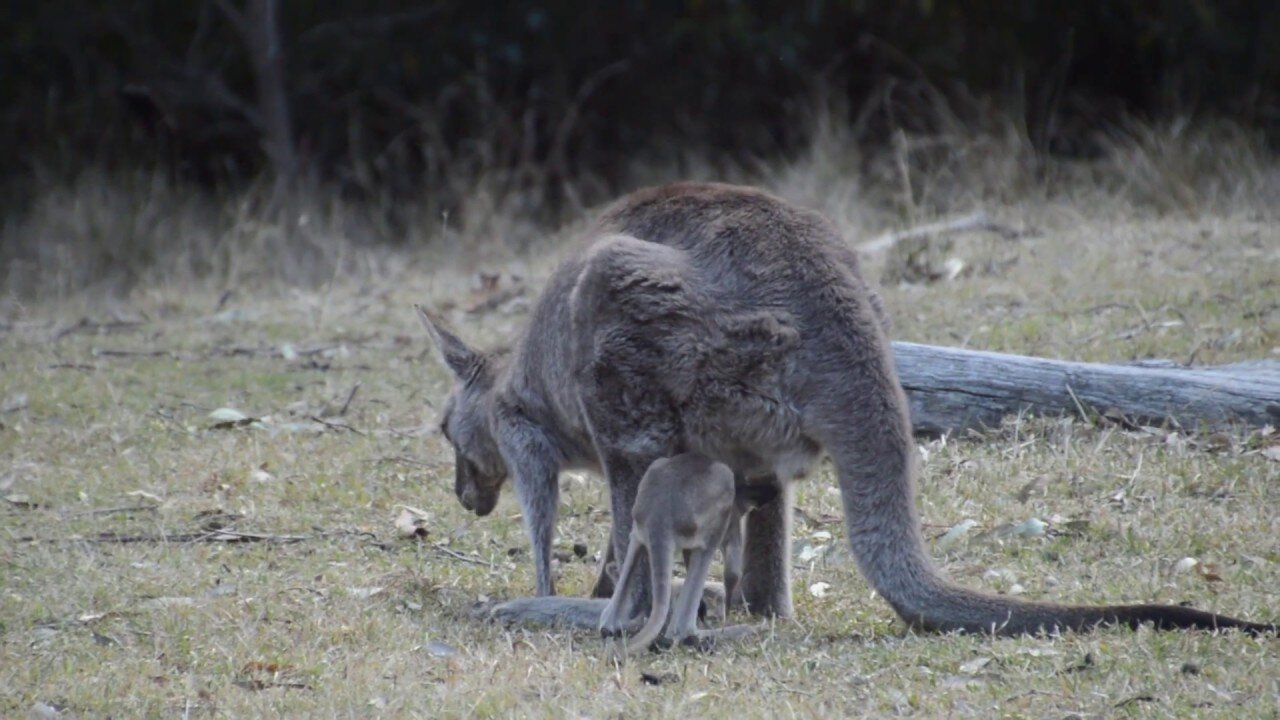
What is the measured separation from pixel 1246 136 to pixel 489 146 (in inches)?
246

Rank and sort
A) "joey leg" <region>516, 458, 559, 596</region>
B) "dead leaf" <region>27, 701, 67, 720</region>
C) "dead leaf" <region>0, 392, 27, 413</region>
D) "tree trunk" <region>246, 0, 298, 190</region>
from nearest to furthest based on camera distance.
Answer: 1. "dead leaf" <region>27, 701, 67, 720</region>
2. "joey leg" <region>516, 458, 559, 596</region>
3. "dead leaf" <region>0, 392, 27, 413</region>
4. "tree trunk" <region>246, 0, 298, 190</region>

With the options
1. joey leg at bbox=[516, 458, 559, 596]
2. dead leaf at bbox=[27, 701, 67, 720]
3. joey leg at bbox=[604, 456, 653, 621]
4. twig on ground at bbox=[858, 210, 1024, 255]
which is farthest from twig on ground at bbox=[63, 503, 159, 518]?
twig on ground at bbox=[858, 210, 1024, 255]

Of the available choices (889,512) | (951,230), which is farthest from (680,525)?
(951,230)

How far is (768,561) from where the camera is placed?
4.54m

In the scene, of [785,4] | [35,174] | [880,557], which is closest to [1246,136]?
[785,4]

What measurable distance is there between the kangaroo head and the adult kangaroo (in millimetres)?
695

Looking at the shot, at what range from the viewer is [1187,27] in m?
13.9

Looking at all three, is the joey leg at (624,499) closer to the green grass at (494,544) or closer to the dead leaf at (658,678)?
the green grass at (494,544)

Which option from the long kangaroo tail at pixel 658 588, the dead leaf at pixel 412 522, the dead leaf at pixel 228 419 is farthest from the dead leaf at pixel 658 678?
the dead leaf at pixel 228 419

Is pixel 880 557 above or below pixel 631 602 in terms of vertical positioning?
above

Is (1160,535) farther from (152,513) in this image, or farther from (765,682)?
(152,513)

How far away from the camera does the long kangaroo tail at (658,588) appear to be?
402 cm

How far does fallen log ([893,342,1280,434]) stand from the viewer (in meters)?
5.74

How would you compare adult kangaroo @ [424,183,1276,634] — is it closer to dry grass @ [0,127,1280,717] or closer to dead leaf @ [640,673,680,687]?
dry grass @ [0,127,1280,717]
